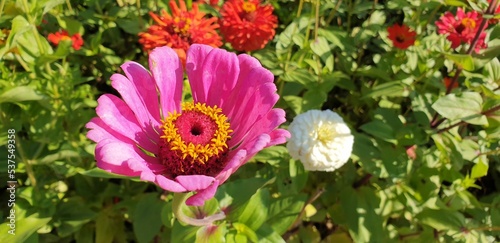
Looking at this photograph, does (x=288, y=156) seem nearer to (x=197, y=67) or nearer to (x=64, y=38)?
(x=197, y=67)

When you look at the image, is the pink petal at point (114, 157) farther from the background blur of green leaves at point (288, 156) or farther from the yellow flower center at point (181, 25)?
the yellow flower center at point (181, 25)

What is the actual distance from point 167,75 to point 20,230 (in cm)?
58

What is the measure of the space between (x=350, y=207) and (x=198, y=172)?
88 centimetres

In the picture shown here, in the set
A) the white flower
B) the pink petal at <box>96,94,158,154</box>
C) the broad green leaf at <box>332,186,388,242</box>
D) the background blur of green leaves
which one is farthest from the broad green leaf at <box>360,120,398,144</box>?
the pink petal at <box>96,94,158,154</box>

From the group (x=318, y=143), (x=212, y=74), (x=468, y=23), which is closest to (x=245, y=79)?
(x=212, y=74)

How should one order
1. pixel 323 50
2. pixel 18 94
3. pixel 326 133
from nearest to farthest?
pixel 18 94 < pixel 326 133 < pixel 323 50

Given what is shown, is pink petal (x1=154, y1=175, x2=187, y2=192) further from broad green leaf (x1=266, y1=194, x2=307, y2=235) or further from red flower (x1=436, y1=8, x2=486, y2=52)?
red flower (x1=436, y1=8, x2=486, y2=52)

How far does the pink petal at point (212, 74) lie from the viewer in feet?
2.75

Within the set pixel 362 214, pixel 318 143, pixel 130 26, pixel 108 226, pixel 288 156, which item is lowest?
pixel 362 214

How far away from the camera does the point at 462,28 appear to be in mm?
1499

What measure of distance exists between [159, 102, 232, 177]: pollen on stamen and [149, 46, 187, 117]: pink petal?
41 millimetres

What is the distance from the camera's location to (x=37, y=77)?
4.33ft

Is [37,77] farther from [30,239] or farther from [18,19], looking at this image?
[30,239]

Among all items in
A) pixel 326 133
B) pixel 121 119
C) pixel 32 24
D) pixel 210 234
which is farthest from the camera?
pixel 326 133
